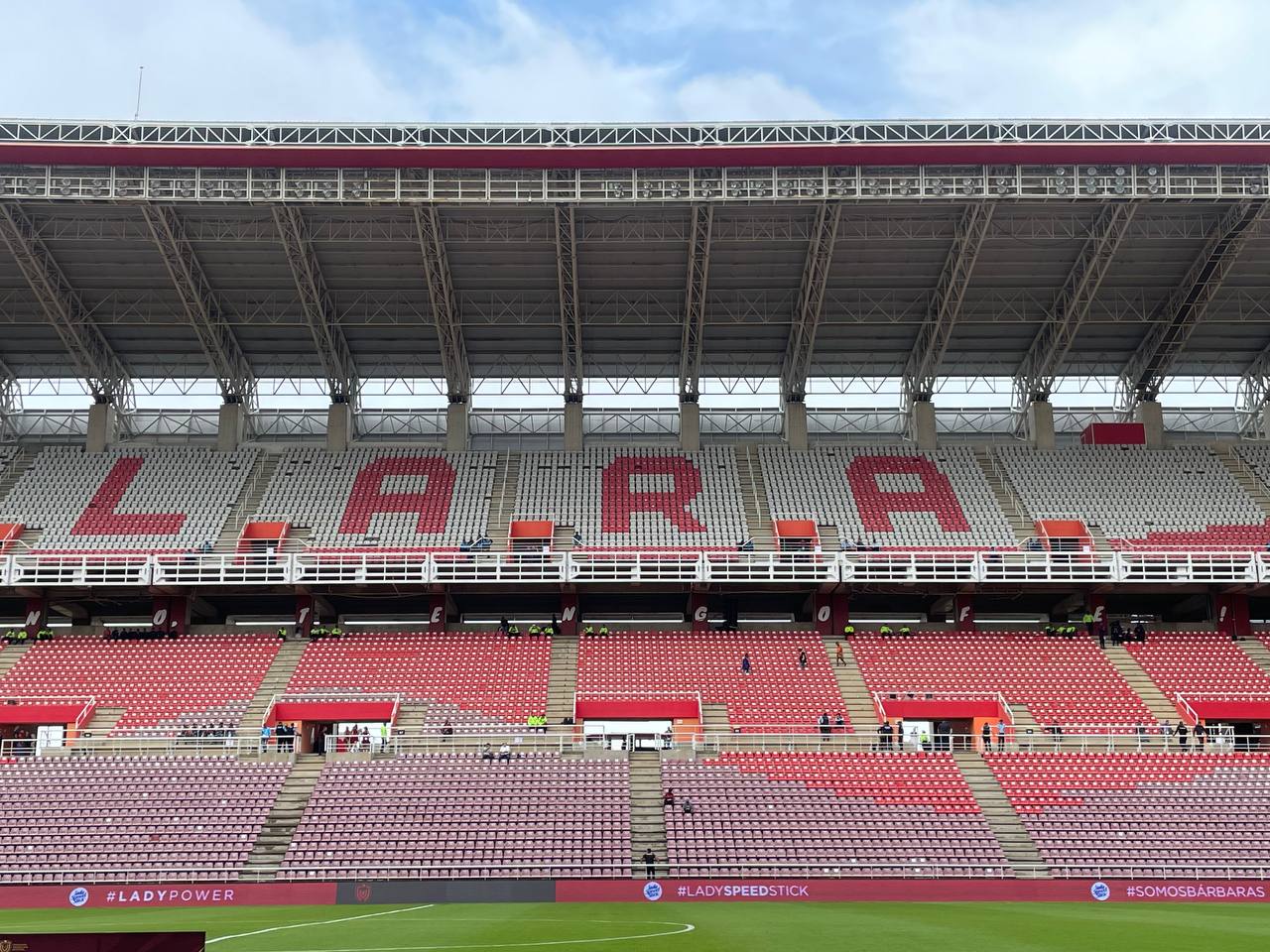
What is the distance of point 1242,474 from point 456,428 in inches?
1464

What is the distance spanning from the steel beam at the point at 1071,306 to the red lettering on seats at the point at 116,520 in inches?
1559

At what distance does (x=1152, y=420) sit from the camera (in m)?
57.0

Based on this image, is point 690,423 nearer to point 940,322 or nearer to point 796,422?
point 796,422

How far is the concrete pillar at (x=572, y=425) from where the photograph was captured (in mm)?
56987

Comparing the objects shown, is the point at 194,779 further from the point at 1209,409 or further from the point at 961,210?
the point at 1209,409

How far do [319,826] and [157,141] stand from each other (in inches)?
1006

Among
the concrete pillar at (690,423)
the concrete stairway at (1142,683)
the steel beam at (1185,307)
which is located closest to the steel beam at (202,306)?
the concrete pillar at (690,423)

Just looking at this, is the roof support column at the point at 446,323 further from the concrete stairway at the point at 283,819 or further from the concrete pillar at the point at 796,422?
the concrete stairway at the point at 283,819

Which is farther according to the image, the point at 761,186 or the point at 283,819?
the point at 761,186

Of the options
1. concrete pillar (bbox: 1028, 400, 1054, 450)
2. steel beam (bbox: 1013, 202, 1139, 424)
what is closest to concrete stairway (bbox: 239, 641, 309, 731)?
steel beam (bbox: 1013, 202, 1139, 424)

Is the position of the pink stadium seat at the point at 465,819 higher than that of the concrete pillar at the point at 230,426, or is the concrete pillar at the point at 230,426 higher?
the concrete pillar at the point at 230,426

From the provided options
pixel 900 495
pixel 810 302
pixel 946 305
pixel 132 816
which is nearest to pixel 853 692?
pixel 900 495

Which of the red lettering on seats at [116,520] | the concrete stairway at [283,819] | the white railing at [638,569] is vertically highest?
the red lettering on seats at [116,520]

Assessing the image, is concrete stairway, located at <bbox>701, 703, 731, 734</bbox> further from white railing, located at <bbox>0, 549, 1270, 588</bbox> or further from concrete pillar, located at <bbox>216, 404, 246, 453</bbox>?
concrete pillar, located at <bbox>216, 404, 246, 453</bbox>
